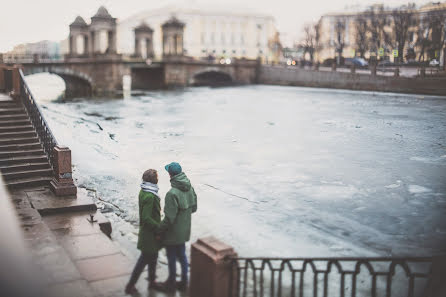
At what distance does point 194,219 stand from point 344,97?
3933cm

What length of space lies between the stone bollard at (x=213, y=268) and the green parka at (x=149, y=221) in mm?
629

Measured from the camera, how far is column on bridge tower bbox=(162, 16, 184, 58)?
7700 centimetres

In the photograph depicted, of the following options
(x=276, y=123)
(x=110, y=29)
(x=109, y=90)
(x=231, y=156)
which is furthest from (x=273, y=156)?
(x=110, y=29)

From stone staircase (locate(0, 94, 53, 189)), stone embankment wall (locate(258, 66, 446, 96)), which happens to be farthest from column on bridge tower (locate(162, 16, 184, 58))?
stone staircase (locate(0, 94, 53, 189))

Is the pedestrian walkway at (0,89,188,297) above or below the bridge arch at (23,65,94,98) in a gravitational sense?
below

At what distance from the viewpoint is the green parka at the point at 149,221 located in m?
6.79

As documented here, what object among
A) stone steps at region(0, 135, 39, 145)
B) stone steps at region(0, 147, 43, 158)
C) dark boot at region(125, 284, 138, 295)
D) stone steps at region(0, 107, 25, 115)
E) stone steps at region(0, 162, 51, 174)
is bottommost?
dark boot at region(125, 284, 138, 295)

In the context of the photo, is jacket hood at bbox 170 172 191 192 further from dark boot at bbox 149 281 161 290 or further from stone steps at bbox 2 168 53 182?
stone steps at bbox 2 168 53 182

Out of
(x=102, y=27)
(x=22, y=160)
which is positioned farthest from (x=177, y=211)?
(x=102, y=27)

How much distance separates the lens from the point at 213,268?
20.2 feet

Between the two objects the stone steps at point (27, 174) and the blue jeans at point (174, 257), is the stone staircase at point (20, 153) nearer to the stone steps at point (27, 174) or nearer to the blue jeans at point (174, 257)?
the stone steps at point (27, 174)

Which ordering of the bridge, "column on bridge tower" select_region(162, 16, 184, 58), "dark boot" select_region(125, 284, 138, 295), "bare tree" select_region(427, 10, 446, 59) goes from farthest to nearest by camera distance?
1. "column on bridge tower" select_region(162, 16, 184, 58)
2. the bridge
3. "bare tree" select_region(427, 10, 446, 59)
4. "dark boot" select_region(125, 284, 138, 295)

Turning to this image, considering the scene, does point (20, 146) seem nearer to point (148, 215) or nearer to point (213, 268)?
point (148, 215)

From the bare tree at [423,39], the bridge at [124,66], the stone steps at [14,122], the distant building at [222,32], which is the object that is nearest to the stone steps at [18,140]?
the stone steps at [14,122]
